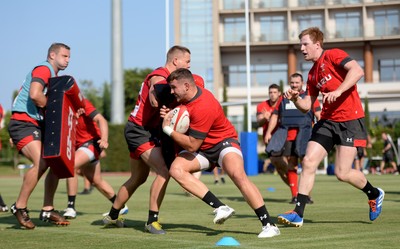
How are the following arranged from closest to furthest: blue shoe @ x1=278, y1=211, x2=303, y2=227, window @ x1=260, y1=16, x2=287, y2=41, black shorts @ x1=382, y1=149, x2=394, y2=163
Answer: blue shoe @ x1=278, y1=211, x2=303, y2=227 → black shorts @ x1=382, y1=149, x2=394, y2=163 → window @ x1=260, y1=16, x2=287, y2=41

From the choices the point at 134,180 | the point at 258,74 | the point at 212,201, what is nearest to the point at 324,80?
the point at 212,201

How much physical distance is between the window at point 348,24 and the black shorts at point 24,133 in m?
60.5

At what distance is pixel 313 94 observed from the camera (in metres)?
10.0

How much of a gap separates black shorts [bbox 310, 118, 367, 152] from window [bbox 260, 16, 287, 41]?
61.1 meters

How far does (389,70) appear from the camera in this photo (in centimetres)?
6850

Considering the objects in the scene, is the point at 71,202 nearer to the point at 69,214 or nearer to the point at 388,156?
the point at 69,214

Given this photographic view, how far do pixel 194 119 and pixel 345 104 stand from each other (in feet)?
7.29

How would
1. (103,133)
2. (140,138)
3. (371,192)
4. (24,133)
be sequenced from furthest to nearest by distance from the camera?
1. (103,133)
2. (24,133)
3. (371,192)
4. (140,138)

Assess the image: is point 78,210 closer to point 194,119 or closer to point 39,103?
point 39,103

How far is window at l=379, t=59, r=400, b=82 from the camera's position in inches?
2687

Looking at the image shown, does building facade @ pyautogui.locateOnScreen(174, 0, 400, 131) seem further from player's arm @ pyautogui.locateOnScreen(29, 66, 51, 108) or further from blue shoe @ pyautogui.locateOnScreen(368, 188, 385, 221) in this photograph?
blue shoe @ pyautogui.locateOnScreen(368, 188, 385, 221)

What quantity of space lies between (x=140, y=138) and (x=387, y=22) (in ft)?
203

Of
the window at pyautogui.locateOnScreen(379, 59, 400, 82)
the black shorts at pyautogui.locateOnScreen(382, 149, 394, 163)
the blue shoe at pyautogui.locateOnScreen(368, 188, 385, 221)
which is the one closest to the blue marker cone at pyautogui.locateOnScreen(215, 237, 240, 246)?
the blue shoe at pyautogui.locateOnScreen(368, 188, 385, 221)

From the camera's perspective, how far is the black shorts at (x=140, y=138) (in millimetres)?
9196
